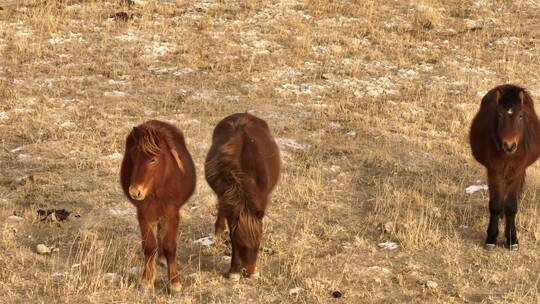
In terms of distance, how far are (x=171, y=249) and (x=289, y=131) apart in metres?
6.02

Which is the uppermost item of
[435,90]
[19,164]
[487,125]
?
[487,125]

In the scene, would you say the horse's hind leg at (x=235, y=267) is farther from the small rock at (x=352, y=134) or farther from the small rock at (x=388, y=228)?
the small rock at (x=352, y=134)

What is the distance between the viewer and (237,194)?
21.9 ft

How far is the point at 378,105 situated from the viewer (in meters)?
14.0

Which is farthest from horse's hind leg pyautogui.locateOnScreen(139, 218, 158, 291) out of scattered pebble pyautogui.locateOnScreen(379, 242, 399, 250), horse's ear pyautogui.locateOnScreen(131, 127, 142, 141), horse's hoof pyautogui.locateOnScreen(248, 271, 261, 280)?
scattered pebble pyautogui.locateOnScreen(379, 242, 399, 250)

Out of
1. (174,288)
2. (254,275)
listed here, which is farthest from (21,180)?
(254,275)

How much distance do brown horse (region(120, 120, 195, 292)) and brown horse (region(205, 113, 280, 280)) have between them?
40 cm

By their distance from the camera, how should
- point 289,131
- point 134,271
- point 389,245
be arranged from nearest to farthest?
point 134,271 → point 389,245 → point 289,131

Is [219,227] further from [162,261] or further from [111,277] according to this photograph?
[111,277]

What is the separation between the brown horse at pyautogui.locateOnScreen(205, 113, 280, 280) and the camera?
6.68 metres

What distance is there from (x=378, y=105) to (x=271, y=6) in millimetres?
7257

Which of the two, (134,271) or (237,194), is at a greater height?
(237,194)

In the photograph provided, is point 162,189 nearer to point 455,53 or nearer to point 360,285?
point 360,285

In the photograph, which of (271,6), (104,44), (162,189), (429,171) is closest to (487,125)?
(429,171)
